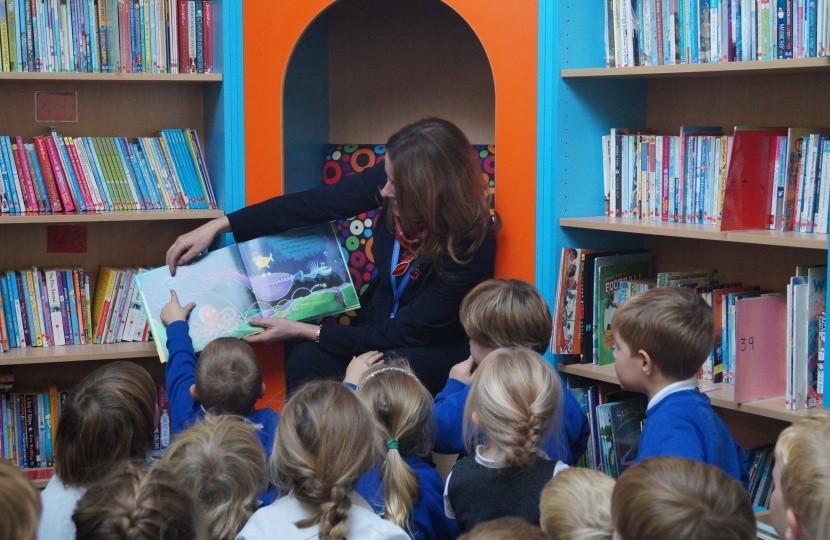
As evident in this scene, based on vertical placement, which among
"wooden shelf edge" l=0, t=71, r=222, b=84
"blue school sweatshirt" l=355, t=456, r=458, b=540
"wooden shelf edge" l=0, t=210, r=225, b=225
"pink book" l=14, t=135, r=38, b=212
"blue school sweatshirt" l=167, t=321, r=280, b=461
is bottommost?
"blue school sweatshirt" l=355, t=456, r=458, b=540

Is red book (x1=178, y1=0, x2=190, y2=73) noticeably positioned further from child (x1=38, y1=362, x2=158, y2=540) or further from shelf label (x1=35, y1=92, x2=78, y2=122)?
child (x1=38, y1=362, x2=158, y2=540)

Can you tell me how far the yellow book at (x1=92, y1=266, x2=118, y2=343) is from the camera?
314 centimetres

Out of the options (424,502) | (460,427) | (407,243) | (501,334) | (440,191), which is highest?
(440,191)

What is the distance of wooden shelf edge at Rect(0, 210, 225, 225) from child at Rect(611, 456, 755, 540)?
2.08 metres

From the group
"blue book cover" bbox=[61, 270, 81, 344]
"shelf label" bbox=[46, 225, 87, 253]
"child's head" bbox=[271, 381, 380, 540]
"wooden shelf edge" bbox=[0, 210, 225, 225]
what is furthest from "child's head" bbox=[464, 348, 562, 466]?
"shelf label" bbox=[46, 225, 87, 253]

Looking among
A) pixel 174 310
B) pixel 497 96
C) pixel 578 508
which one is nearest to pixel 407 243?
pixel 497 96

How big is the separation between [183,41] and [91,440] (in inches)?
64.7

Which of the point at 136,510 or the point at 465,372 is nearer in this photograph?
the point at 136,510

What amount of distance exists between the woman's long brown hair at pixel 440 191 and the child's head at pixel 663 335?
74 centimetres

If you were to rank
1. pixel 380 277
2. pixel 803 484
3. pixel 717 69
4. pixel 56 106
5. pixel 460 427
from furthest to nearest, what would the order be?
1. pixel 56 106
2. pixel 380 277
3. pixel 717 69
4. pixel 460 427
5. pixel 803 484

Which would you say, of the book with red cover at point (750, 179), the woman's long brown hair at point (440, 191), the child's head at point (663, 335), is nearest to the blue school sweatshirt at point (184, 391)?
the woman's long brown hair at point (440, 191)

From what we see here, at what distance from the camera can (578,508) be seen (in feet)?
4.83

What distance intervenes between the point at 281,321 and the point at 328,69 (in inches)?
46.9

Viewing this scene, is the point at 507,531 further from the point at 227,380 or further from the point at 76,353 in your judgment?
the point at 76,353
